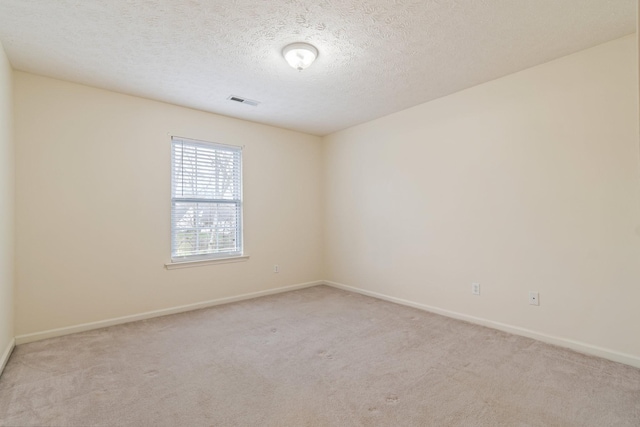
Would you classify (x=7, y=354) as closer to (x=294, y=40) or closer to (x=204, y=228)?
(x=204, y=228)

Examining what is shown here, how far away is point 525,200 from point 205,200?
360 cm

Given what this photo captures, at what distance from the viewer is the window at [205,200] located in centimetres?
380

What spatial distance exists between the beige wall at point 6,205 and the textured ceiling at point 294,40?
35 cm

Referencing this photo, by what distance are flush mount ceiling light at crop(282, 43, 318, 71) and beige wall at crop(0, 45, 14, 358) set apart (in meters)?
2.24

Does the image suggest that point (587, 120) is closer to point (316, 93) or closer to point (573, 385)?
point (573, 385)

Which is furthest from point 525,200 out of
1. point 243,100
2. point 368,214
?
point 243,100

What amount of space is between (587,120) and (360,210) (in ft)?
8.86

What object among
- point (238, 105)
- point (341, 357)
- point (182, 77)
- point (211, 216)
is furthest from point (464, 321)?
point (182, 77)

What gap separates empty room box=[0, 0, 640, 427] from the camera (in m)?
2.02

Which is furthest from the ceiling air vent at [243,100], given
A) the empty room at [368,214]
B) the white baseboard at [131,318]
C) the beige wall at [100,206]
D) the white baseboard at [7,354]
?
the white baseboard at [7,354]

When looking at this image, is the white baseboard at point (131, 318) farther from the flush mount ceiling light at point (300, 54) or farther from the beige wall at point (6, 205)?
the flush mount ceiling light at point (300, 54)

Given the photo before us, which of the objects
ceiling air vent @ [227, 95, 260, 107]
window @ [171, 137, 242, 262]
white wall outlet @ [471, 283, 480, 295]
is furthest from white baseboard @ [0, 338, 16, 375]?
white wall outlet @ [471, 283, 480, 295]

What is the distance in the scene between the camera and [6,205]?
2529mm

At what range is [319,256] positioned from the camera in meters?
5.21
